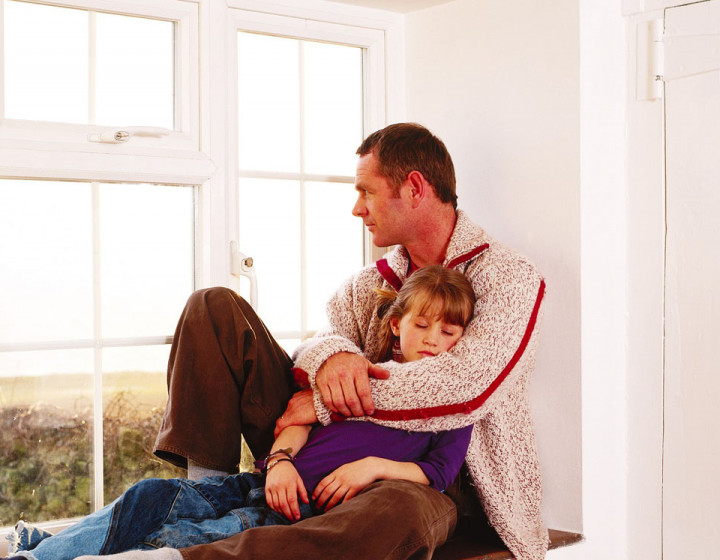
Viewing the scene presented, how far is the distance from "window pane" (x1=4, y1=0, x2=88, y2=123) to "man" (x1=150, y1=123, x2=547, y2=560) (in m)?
0.64

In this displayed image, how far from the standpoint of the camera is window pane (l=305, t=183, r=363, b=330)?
255cm

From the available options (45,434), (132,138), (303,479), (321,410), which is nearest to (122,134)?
(132,138)

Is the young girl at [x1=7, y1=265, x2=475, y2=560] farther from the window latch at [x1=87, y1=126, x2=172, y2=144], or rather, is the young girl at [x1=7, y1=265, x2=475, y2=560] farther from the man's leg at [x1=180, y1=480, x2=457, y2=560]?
the window latch at [x1=87, y1=126, x2=172, y2=144]

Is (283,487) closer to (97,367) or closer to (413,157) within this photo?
(97,367)

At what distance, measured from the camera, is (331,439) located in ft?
6.06

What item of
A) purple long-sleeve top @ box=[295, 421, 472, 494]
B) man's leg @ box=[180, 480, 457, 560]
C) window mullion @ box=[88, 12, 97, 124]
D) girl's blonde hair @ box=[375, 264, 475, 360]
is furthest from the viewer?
window mullion @ box=[88, 12, 97, 124]

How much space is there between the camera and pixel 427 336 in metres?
1.92

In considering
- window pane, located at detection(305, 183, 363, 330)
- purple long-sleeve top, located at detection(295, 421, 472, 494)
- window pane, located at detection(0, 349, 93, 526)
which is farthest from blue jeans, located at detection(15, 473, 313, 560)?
window pane, located at detection(305, 183, 363, 330)

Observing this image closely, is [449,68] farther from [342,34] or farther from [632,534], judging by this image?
[632,534]

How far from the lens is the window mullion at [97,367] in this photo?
2139mm

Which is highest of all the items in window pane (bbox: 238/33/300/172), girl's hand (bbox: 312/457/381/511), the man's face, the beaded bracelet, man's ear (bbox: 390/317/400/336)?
window pane (bbox: 238/33/300/172)

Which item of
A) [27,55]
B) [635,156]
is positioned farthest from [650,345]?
[27,55]

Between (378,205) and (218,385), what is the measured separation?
645 millimetres

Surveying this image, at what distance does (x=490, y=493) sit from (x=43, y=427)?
112 centimetres
